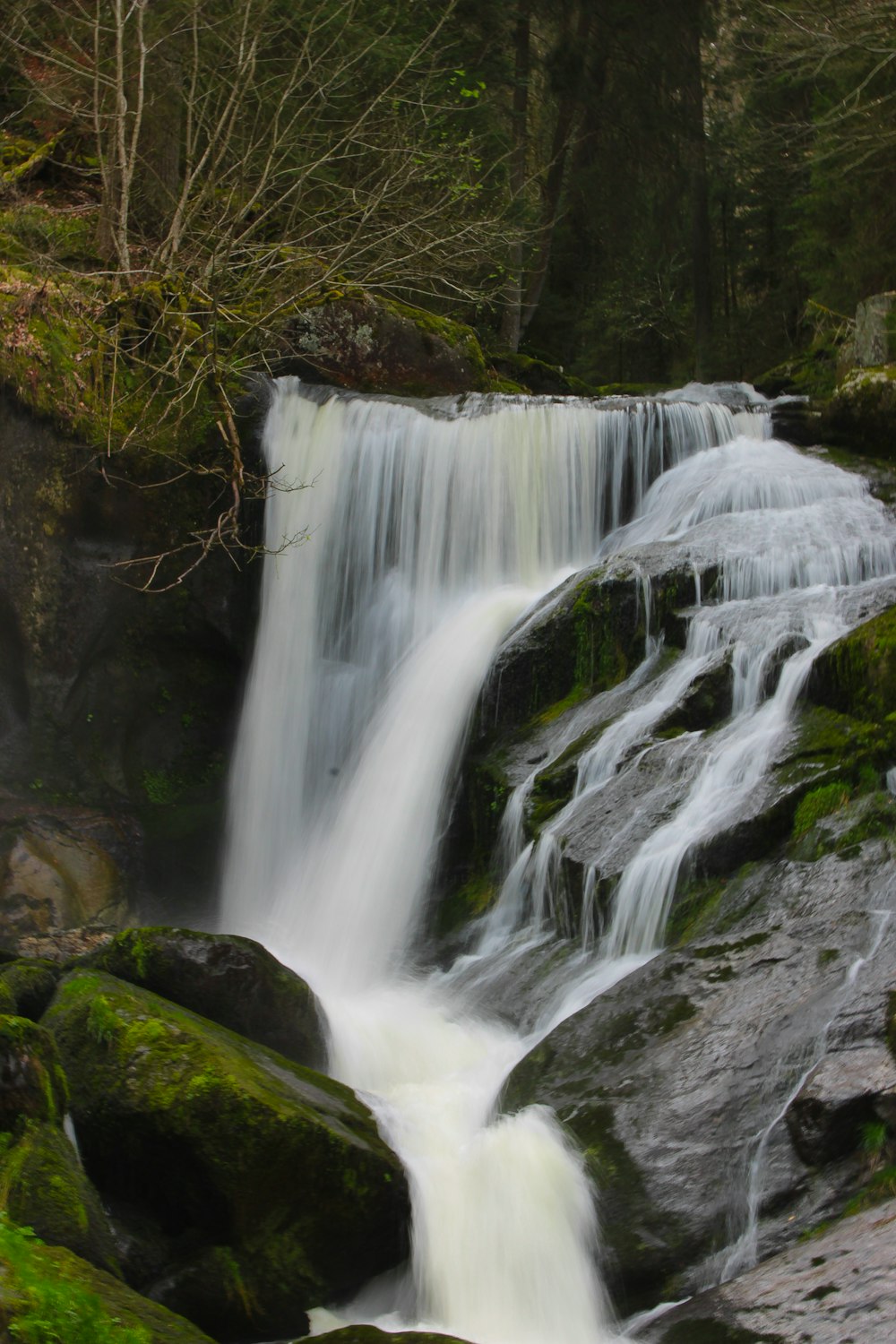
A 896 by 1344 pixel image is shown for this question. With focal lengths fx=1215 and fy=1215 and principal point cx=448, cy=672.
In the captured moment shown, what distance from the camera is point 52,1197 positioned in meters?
4.17

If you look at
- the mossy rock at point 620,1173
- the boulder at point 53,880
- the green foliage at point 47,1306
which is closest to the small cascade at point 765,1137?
the mossy rock at point 620,1173

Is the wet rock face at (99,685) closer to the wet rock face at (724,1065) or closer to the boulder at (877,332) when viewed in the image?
the wet rock face at (724,1065)

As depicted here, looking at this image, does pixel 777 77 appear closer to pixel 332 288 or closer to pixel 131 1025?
pixel 332 288

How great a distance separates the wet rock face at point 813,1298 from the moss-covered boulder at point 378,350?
34.7ft

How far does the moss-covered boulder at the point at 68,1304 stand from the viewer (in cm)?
315

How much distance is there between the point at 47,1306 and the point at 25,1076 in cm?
121

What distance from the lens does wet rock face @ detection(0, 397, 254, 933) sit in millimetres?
10320

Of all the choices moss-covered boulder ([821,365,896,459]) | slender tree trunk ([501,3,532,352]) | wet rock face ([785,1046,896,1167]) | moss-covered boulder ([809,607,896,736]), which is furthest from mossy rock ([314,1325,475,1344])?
slender tree trunk ([501,3,532,352])

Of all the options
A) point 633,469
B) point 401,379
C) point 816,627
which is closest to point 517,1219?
point 816,627

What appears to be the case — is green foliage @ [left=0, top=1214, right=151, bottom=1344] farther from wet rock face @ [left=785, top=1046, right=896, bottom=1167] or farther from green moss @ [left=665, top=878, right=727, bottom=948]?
green moss @ [left=665, top=878, right=727, bottom=948]

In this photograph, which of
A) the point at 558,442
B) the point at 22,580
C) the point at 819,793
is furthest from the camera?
the point at 558,442

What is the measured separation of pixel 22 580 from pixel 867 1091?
26.6 feet

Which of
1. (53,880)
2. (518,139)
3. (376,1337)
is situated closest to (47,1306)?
(376,1337)

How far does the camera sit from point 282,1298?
5.01 metres
